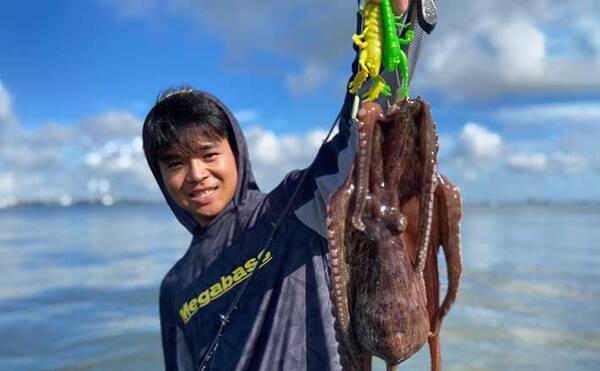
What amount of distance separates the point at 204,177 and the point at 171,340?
1151mm

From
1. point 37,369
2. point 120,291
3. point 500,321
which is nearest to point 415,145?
point 37,369

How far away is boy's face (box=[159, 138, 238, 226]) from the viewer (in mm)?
3557

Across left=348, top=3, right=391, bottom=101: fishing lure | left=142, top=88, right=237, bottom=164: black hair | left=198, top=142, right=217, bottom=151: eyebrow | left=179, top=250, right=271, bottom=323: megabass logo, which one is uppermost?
left=142, top=88, right=237, bottom=164: black hair

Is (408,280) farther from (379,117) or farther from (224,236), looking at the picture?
(224,236)

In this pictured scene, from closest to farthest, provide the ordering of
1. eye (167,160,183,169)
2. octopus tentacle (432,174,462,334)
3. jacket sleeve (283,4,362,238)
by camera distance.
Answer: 1. octopus tentacle (432,174,462,334)
2. jacket sleeve (283,4,362,238)
3. eye (167,160,183,169)

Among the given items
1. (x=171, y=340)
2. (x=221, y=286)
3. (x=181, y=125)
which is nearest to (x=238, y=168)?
(x=181, y=125)

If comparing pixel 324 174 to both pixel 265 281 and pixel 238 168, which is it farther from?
pixel 238 168

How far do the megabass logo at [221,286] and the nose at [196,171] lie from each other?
58cm

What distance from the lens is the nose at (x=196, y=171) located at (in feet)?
11.5

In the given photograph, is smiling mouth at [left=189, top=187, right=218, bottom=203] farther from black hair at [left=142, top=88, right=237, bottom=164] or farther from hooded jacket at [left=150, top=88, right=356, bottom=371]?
black hair at [left=142, top=88, right=237, bottom=164]

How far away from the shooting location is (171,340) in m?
3.87

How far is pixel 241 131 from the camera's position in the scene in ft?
12.6

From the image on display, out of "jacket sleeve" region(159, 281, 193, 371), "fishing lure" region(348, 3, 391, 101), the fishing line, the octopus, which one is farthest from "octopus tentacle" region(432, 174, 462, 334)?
"jacket sleeve" region(159, 281, 193, 371)

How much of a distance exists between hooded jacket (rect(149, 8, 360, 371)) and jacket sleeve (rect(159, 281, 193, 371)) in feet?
0.04
